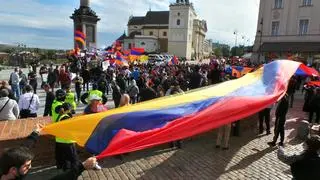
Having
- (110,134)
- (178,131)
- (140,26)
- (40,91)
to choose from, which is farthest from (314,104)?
(140,26)

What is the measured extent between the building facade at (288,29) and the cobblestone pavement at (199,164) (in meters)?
34.8

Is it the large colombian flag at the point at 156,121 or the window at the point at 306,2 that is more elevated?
the window at the point at 306,2

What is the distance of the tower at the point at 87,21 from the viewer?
1422 inches

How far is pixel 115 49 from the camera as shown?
28.5 meters

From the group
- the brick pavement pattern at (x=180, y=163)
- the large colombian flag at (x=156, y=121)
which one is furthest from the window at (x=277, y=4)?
the large colombian flag at (x=156, y=121)

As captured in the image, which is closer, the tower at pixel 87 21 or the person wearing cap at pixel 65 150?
the person wearing cap at pixel 65 150

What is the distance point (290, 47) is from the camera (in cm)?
4409

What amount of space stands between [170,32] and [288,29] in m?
67.4

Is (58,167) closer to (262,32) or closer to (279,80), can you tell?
(279,80)

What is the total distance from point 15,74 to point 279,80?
13.7 meters

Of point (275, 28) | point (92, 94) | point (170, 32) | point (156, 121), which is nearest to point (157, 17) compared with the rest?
point (170, 32)

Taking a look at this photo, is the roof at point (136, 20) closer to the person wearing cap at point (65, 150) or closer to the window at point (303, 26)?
the window at point (303, 26)

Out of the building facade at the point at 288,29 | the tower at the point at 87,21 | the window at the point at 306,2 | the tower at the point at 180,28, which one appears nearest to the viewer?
the tower at the point at 87,21

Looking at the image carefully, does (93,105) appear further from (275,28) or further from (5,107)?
(275,28)
